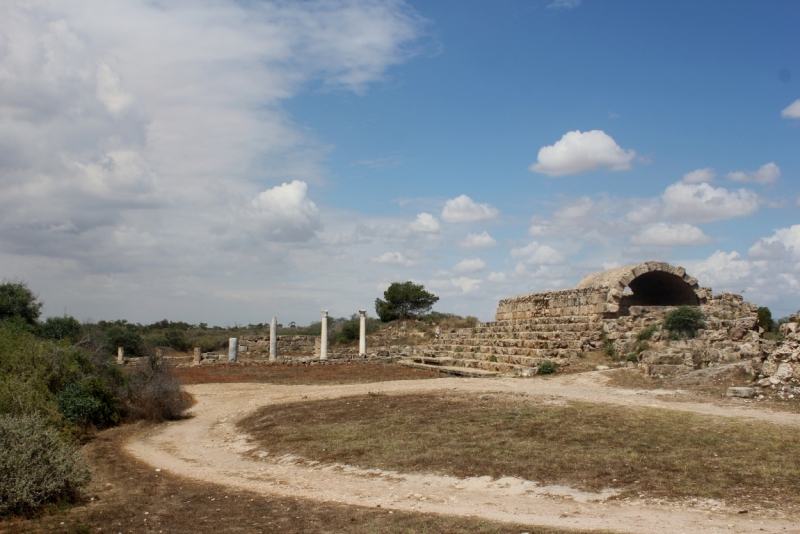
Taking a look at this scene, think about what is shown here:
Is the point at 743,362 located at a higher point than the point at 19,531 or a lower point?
higher

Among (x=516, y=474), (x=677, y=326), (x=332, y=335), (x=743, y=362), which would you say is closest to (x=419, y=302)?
(x=332, y=335)

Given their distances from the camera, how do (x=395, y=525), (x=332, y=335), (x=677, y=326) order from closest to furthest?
1. (x=395, y=525)
2. (x=677, y=326)
3. (x=332, y=335)

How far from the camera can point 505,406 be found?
11359mm

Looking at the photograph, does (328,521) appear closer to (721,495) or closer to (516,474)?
(516,474)

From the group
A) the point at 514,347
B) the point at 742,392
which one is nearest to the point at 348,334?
the point at 514,347

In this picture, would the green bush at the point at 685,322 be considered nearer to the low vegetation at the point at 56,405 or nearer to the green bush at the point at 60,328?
the low vegetation at the point at 56,405

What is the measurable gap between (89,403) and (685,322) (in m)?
15.2

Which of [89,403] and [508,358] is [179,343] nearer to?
[508,358]

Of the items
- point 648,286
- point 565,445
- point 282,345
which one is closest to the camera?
point 565,445

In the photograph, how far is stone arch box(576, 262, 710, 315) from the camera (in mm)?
20906

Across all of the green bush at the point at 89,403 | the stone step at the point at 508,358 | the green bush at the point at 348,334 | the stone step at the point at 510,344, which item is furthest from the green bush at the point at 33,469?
the green bush at the point at 348,334

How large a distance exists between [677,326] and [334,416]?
11032mm

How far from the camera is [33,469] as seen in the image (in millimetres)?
7027

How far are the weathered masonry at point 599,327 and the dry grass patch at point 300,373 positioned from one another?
1.49m
